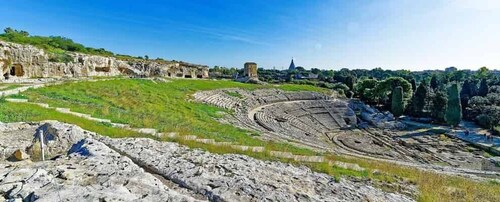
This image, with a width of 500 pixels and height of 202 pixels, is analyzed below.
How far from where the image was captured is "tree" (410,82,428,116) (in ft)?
184

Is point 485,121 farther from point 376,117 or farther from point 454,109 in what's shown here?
point 376,117

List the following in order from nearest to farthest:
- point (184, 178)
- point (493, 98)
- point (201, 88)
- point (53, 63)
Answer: point (184, 178) < point (53, 63) < point (201, 88) < point (493, 98)

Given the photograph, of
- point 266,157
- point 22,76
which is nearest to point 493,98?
point 266,157

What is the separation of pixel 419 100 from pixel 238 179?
58.8 meters

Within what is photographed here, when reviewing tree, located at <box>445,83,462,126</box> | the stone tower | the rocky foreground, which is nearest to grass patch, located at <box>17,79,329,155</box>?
the rocky foreground

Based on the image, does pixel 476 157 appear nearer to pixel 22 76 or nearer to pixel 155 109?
pixel 155 109

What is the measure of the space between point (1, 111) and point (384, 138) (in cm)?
3838

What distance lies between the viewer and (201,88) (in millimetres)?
50031

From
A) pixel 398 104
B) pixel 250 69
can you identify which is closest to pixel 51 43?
pixel 250 69

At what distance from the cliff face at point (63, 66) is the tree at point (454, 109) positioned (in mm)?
51806

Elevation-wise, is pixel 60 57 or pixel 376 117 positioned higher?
pixel 60 57

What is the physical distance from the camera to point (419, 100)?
186ft

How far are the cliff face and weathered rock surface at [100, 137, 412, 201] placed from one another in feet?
86.2

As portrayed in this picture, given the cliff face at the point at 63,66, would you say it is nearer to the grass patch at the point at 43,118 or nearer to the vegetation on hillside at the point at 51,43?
the vegetation on hillside at the point at 51,43
